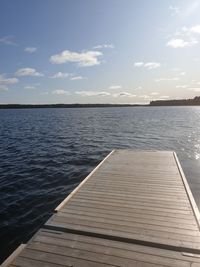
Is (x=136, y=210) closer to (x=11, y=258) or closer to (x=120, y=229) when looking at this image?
(x=120, y=229)

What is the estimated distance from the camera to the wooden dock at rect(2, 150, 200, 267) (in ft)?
16.5

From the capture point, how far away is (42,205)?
10734 millimetres

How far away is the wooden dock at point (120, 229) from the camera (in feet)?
16.5

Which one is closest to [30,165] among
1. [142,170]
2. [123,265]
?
[142,170]

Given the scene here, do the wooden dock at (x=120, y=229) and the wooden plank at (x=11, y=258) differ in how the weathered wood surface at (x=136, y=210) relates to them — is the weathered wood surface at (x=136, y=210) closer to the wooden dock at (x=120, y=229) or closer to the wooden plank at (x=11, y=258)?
the wooden dock at (x=120, y=229)

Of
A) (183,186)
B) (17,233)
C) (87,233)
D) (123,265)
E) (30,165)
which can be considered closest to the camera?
(123,265)

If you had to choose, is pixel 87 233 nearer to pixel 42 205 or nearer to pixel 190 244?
pixel 190 244

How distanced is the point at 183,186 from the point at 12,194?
772cm

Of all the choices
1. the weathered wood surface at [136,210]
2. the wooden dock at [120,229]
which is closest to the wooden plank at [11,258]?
the wooden dock at [120,229]

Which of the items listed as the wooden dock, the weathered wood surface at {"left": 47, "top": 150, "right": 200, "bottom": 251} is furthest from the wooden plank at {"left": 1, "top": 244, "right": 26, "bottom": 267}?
the weathered wood surface at {"left": 47, "top": 150, "right": 200, "bottom": 251}

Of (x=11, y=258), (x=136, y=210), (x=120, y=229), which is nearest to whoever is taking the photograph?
(x=11, y=258)

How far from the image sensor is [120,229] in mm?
6102

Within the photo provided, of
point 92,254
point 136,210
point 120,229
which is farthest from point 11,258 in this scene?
point 136,210

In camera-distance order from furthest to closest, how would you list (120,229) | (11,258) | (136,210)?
1. (136,210)
2. (120,229)
3. (11,258)
